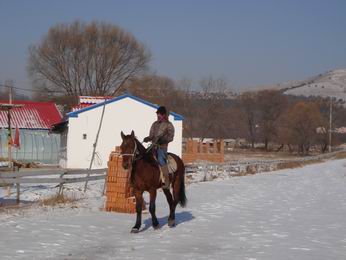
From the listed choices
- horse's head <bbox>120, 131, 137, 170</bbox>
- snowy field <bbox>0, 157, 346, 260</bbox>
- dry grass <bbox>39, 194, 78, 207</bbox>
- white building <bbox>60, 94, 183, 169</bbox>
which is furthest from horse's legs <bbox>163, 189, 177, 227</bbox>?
white building <bbox>60, 94, 183, 169</bbox>

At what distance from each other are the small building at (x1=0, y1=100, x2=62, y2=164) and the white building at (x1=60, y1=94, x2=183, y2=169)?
7.70 meters

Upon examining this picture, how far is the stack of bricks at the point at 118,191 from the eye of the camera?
1467cm

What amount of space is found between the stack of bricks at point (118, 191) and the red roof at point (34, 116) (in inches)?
1367

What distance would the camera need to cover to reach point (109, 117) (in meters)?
39.3

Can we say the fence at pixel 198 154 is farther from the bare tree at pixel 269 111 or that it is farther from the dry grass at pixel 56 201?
the bare tree at pixel 269 111

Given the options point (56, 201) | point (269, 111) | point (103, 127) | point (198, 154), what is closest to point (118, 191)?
point (56, 201)

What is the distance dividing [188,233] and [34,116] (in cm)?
4107

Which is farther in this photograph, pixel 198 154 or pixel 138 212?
pixel 198 154

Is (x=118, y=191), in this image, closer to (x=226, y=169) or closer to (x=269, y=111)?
(x=226, y=169)

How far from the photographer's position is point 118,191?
14.8 meters

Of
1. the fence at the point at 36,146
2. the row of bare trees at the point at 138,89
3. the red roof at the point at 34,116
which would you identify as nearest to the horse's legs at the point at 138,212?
the fence at the point at 36,146

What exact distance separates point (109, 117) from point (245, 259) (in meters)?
30.9

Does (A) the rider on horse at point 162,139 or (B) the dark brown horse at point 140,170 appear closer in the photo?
(B) the dark brown horse at point 140,170

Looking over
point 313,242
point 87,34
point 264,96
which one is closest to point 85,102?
point 87,34
